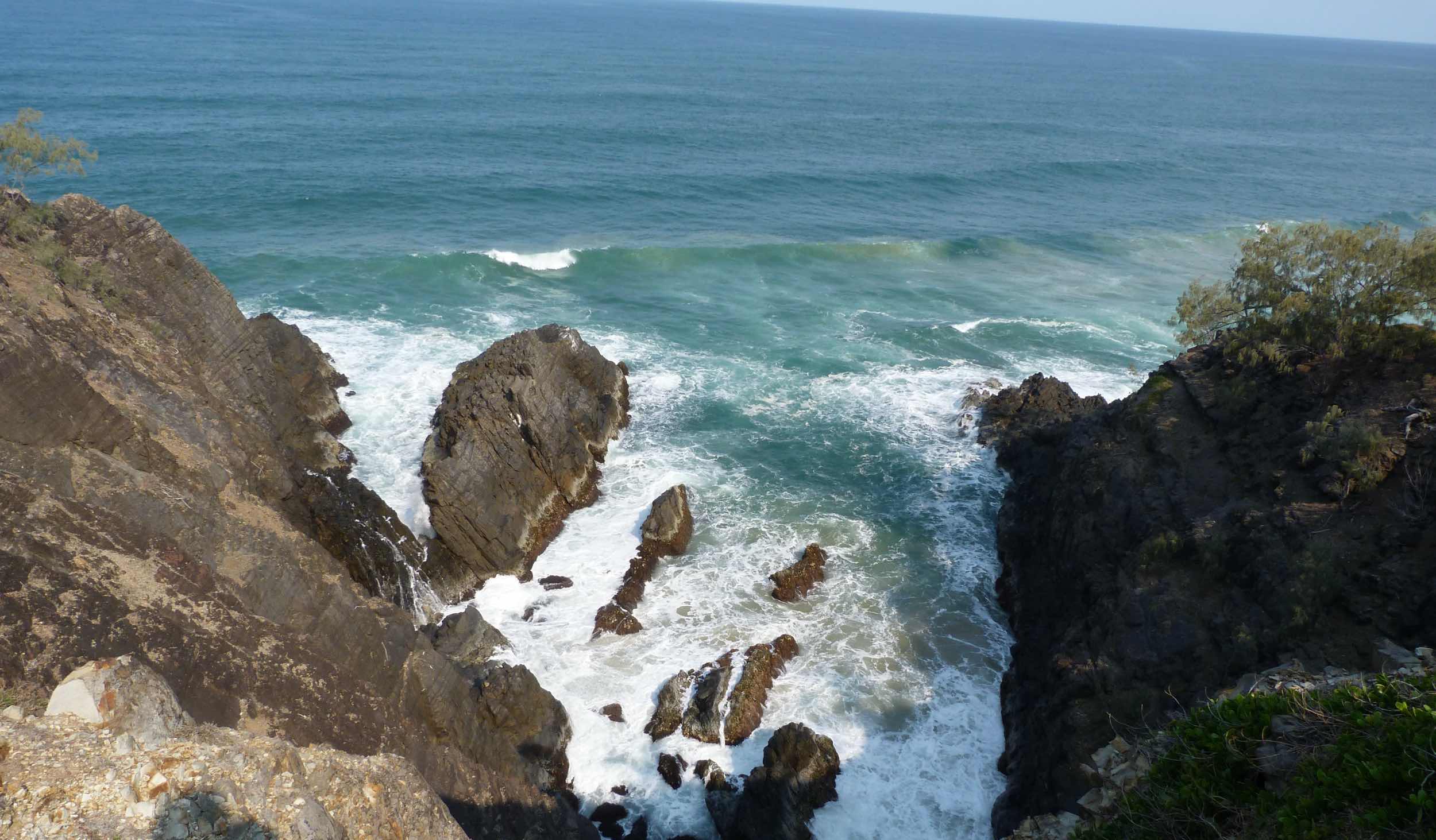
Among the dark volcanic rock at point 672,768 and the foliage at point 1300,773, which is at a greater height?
the foliage at point 1300,773

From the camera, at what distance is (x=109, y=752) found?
9.76 meters

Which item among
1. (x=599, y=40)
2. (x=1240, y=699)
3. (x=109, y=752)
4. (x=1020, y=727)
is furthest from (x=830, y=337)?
(x=599, y=40)

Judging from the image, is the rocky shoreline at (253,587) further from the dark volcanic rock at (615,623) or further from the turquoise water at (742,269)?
the turquoise water at (742,269)

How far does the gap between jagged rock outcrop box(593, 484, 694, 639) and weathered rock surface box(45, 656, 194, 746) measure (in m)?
14.9

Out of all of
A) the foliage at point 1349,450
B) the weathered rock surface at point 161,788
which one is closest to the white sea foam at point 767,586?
the foliage at point 1349,450

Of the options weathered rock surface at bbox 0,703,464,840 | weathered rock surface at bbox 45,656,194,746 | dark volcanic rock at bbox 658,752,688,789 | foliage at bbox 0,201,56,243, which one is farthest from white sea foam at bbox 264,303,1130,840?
foliage at bbox 0,201,56,243

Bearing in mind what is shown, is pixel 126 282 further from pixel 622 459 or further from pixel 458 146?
pixel 458 146

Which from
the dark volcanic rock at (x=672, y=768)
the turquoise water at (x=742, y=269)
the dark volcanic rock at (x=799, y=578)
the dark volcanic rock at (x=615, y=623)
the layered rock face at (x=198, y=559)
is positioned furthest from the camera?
the dark volcanic rock at (x=799, y=578)

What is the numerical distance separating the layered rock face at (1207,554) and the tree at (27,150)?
33637 mm

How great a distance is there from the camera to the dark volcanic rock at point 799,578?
88.7 ft

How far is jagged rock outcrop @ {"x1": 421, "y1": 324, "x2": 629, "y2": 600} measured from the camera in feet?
90.3

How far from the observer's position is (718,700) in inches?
889

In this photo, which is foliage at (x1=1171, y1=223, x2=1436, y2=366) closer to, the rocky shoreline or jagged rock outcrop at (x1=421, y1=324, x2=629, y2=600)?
the rocky shoreline

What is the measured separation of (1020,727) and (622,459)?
1883cm
